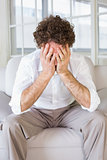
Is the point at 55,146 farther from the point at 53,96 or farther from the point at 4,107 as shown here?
the point at 4,107

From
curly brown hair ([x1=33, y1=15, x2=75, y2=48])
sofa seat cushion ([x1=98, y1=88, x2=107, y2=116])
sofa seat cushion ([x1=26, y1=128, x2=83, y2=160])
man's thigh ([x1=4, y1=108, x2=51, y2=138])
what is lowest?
sofa seat cushion ([x1=26, y1=128, x2=83, y2=160])

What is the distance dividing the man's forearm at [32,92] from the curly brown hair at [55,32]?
0.66ft

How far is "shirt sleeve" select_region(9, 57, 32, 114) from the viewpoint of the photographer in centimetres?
145

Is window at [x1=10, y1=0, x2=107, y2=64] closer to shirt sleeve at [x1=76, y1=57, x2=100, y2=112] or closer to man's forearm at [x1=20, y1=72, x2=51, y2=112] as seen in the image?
shirt sleeve at [x1=76, y1=57, x2=100, y2=112]

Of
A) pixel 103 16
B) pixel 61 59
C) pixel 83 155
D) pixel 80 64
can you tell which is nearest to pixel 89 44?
pixel 103 16

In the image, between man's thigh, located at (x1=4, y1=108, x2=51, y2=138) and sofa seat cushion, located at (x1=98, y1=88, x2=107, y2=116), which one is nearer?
man's thigh, located at (x1=4, y1=108, x2=51, y2=138)

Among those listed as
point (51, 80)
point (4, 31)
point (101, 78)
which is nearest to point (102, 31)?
point (101, 78)

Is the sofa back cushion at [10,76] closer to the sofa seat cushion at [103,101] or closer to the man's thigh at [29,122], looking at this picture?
the man's thigh at [29,122]

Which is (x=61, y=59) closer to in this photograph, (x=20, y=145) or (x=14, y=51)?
(x=20, y=145)

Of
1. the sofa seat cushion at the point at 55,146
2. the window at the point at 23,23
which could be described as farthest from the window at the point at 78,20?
the sofa seat cushion at the point at 55,146

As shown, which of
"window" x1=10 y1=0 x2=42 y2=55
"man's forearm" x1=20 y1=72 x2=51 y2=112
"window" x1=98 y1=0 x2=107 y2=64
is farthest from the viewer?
"window" x1=10 y1=0 x2=42 y2=55

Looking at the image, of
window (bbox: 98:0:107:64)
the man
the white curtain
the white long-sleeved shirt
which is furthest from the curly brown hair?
the white curtain

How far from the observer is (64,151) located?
4.78 ft

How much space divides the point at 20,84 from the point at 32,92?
119 mm
